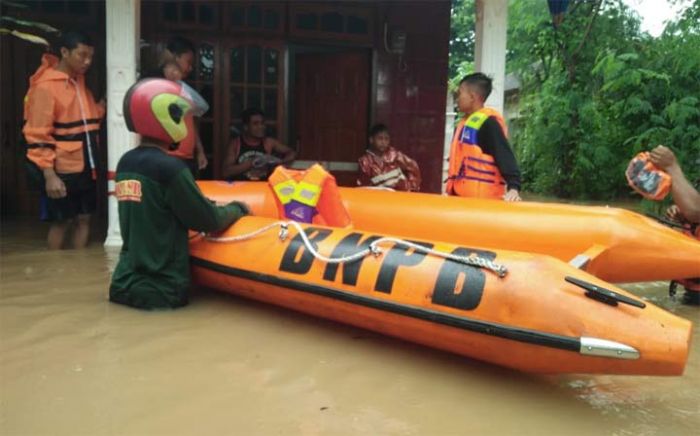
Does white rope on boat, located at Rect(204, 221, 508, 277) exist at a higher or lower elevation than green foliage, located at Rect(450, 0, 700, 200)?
lower

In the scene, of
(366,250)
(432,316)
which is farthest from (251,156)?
(432,316)

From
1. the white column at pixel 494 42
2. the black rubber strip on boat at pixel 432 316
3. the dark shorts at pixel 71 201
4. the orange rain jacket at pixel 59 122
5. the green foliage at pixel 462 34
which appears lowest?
the black rubber strip on boat at pixel 432 316

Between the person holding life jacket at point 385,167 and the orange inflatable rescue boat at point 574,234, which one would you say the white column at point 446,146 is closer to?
the person holding life jacket at point 385,167

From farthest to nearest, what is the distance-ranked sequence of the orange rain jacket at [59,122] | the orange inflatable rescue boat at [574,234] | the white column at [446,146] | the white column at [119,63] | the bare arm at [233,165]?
the white column at [446,146], the bare arm at [233,165], the white column at [119,63], the orange rain jacket at [59,122], the orange inflatable rescue boat at [574,234]

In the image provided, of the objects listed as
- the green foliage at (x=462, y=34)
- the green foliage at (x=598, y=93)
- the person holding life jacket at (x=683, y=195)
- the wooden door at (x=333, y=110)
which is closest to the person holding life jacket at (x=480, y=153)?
the person holding life jacket at (x=683, y=195)

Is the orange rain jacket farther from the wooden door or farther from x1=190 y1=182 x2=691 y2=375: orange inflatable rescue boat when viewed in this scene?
the wooden door

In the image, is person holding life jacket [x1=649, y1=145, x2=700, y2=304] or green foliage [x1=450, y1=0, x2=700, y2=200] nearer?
person holding life jacket [x1=649, y1=145, x2=700, y2=304]

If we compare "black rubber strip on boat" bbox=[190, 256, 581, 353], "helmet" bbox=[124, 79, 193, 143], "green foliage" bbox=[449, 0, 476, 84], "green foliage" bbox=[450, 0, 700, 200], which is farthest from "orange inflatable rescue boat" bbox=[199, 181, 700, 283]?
"green foliage" bbox=[449, 0, 476, 84]

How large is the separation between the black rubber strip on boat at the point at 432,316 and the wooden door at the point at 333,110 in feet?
11.9

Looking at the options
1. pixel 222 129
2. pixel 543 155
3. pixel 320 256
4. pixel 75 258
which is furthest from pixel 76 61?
pixel 543 155

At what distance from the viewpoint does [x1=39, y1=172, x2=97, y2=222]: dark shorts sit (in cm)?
405

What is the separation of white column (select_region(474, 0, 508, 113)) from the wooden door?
173cm

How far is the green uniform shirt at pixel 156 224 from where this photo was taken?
280 centimetres

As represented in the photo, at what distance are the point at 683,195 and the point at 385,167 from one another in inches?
99.3
